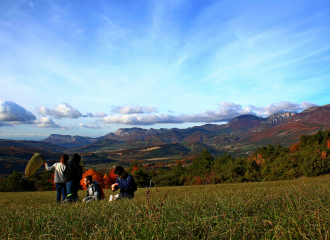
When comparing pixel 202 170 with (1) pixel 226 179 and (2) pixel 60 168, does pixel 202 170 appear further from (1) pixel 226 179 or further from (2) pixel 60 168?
(2) pixel 60 168

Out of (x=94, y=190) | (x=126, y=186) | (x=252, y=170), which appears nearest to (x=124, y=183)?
(x=126, y=186)

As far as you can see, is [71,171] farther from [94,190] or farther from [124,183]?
[124,183]

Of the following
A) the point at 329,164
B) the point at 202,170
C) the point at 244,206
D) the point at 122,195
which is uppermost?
the point at 244,206

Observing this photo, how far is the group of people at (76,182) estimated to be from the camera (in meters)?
6.84

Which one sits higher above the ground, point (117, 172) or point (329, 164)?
point (117, 172)

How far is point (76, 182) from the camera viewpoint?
314 inches

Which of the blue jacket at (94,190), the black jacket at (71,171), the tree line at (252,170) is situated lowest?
the tree line at (252,170)

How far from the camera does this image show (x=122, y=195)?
6.73 metres

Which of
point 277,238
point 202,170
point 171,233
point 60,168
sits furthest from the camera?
point 202,170

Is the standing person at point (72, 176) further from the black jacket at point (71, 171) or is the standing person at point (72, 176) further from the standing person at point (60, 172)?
the standing person at point (60, 172)

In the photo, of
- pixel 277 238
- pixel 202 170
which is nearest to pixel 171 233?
pixel 277 238

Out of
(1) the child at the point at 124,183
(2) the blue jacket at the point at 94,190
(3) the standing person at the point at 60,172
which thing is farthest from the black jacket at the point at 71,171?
(1) the child at the point at 124,183

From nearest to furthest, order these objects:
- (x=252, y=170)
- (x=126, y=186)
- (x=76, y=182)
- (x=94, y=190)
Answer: (x=126, y=186) < (x=94, y=190) < (x=76, y=182) < (x=252, y=170)

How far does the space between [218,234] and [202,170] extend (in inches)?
2601
